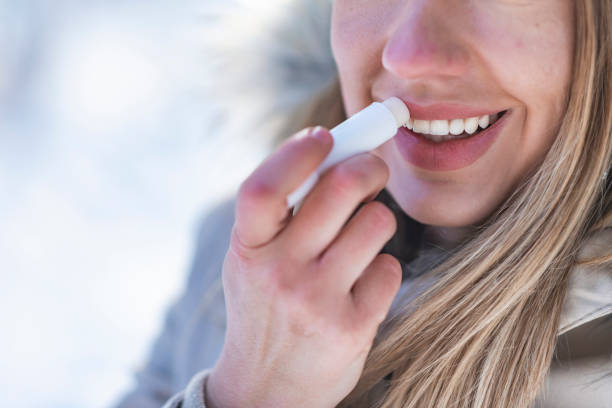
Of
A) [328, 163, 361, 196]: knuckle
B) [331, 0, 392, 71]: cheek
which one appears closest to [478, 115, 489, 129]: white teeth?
[331, 0, 392, 71]: cheek

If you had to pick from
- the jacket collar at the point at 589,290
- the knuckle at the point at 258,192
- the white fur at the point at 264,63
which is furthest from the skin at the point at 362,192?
the white fur at the point at 264,63

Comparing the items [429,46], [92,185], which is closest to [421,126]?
[429,46]

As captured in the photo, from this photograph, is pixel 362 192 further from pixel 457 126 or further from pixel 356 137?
pixel 457 126

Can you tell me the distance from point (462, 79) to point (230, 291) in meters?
0.34

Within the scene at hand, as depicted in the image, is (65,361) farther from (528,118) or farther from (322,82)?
(528,118)

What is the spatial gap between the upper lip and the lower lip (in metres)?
0.03

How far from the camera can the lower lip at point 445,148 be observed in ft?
2.63

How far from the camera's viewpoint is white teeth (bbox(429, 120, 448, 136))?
0.81 metres

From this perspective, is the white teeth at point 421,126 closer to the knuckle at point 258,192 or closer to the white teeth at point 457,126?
the white teeth at point 457,126

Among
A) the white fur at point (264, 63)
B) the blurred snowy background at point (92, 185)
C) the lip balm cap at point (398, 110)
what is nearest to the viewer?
the lip balm cap at point (398, 110)

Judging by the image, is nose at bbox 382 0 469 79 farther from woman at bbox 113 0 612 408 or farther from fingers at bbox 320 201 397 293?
fingers at bbox 320 201 397 293

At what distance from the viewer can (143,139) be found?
2199mm

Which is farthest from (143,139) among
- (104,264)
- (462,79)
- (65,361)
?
(462,79)

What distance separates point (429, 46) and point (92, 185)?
1.60 meters
